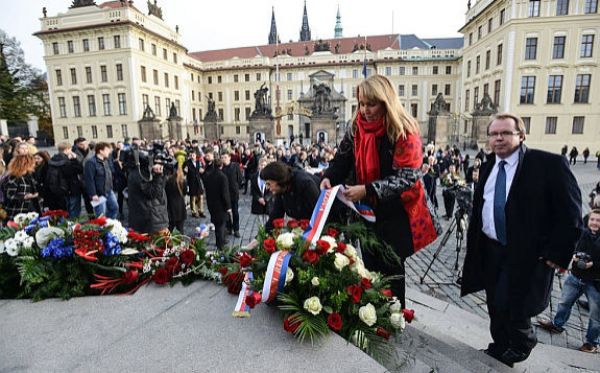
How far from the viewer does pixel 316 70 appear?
59.5 metres

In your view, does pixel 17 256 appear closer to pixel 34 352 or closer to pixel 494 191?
pixel 34 352

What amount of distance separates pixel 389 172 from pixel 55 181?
6.97m

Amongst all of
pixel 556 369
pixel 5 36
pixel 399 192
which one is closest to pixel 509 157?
pixel 399 192

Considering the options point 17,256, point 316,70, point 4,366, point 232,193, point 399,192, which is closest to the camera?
point 4,366

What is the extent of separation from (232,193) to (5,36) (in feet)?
161

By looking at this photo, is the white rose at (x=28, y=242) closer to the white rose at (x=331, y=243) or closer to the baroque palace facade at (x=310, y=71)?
the white rose at (x=331, y=243)

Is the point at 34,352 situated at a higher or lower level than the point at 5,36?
lower

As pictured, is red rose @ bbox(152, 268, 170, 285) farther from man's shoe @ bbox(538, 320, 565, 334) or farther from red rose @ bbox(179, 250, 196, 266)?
man's shoe @ bbox(538, 320, 565, 334)

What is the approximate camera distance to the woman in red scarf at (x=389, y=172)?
2158mm

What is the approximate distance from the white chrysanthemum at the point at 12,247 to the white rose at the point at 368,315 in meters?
2.45

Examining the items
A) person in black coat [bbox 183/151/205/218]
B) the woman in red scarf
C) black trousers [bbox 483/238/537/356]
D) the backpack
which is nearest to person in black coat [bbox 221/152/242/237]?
person in black coat [bbox 183/151/205/218]

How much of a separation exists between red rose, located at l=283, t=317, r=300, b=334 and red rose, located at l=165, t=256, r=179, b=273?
116 cm

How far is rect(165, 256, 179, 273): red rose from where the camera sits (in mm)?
2582

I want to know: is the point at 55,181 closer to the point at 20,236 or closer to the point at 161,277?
the point at 20,236
